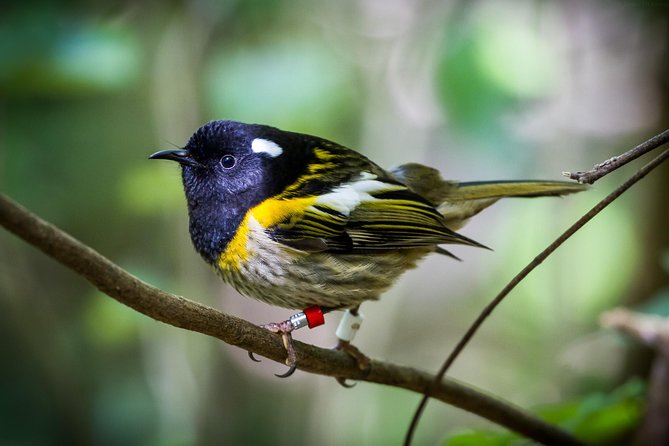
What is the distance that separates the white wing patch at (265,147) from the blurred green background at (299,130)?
2.37 feet

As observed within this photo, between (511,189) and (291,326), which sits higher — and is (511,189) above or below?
above

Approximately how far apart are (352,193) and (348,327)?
17.9 inches

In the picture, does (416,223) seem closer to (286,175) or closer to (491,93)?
(286,175)

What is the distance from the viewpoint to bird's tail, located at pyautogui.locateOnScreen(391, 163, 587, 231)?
250cm

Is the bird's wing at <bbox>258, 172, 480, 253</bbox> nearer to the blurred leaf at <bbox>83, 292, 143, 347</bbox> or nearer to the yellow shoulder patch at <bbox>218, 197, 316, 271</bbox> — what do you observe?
the yellow shoulder patch at <bbox>218, 197, 316, 271</bbox>

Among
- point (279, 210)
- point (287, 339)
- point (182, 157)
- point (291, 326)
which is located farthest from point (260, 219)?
point (287, 339)

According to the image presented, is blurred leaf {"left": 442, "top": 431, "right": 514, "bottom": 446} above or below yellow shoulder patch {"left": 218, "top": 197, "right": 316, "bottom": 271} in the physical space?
below

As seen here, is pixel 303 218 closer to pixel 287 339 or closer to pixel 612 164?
pixel 287 339

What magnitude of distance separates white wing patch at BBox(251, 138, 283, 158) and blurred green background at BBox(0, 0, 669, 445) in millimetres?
722

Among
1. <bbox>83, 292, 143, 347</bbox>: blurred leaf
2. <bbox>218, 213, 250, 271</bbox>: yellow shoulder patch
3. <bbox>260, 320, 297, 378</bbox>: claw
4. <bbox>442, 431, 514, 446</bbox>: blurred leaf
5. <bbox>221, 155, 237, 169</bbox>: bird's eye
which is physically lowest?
<bbox>83, 292, 143, 347</bbox>: blurred leaf

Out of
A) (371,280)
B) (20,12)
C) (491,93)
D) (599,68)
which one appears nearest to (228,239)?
(371,280)

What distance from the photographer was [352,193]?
2.49 m

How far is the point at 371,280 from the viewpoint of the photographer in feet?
7.97

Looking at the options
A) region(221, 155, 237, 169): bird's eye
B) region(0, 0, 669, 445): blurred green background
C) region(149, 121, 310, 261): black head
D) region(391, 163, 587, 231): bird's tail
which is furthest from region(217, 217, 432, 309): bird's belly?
region(0, 0, 669, 445): blurred green background
